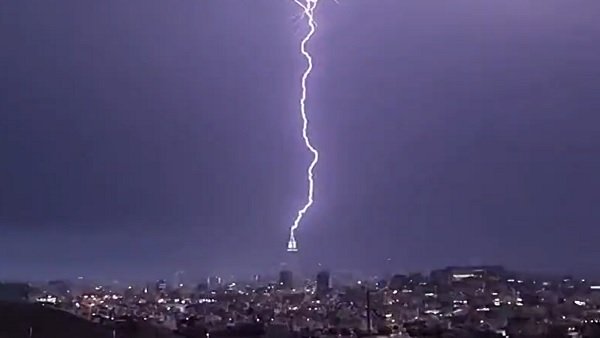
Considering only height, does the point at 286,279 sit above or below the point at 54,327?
above

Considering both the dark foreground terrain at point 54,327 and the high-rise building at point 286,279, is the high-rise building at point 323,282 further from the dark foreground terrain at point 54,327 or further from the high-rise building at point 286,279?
the dark foreground terrain at point 54,327

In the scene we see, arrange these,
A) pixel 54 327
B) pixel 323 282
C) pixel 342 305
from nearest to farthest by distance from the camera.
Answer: pixel 54 327, pixel 342 305, pixel 323 282

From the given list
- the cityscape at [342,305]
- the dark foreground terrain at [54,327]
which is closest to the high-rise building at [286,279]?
the cityscape at [342,305]

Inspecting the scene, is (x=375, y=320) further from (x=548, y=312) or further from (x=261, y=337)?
(x=261, y=337)

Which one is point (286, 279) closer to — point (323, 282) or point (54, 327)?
point (323, 282)

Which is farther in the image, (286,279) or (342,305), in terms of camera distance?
(286,279)

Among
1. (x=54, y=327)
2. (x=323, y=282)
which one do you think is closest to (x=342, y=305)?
(x=323, y=282)
